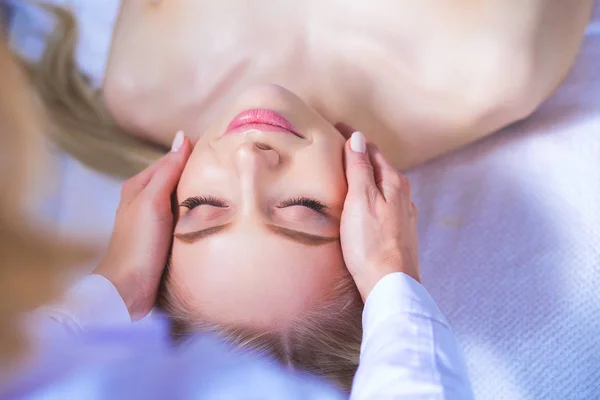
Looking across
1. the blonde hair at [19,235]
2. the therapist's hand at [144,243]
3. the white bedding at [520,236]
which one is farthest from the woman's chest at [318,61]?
the blonde hair at [19,235]

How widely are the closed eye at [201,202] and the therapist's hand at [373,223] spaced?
159 millimetres

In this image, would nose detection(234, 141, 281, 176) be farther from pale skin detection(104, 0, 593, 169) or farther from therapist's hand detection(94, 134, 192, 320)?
pale skin detection(104, 0, 593, 169)

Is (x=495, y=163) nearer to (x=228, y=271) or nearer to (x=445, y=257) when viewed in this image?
→ (x=445, y=257)

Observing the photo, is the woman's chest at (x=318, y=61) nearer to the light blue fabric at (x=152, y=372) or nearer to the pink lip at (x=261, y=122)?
the pink lip at (x=261, y=122)

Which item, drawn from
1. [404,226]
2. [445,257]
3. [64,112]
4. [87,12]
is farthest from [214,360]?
[87,12]

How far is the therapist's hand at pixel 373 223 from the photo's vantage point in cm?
73

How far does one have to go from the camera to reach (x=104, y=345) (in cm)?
70

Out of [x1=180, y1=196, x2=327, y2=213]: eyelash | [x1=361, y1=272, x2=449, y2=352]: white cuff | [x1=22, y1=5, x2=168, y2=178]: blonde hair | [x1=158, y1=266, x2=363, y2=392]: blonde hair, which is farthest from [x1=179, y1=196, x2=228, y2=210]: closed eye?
[x1=22, y1=5, x2=168, y2=178]: blonde hair

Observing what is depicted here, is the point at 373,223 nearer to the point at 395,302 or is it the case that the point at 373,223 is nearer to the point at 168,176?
the point at 395,302

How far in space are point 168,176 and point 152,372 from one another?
29cm

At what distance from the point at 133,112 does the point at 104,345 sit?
1.76 feet

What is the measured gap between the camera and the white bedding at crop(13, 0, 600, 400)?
0.83m

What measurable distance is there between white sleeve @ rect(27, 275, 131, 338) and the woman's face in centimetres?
8

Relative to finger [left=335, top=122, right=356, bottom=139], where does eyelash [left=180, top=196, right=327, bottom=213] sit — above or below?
below
